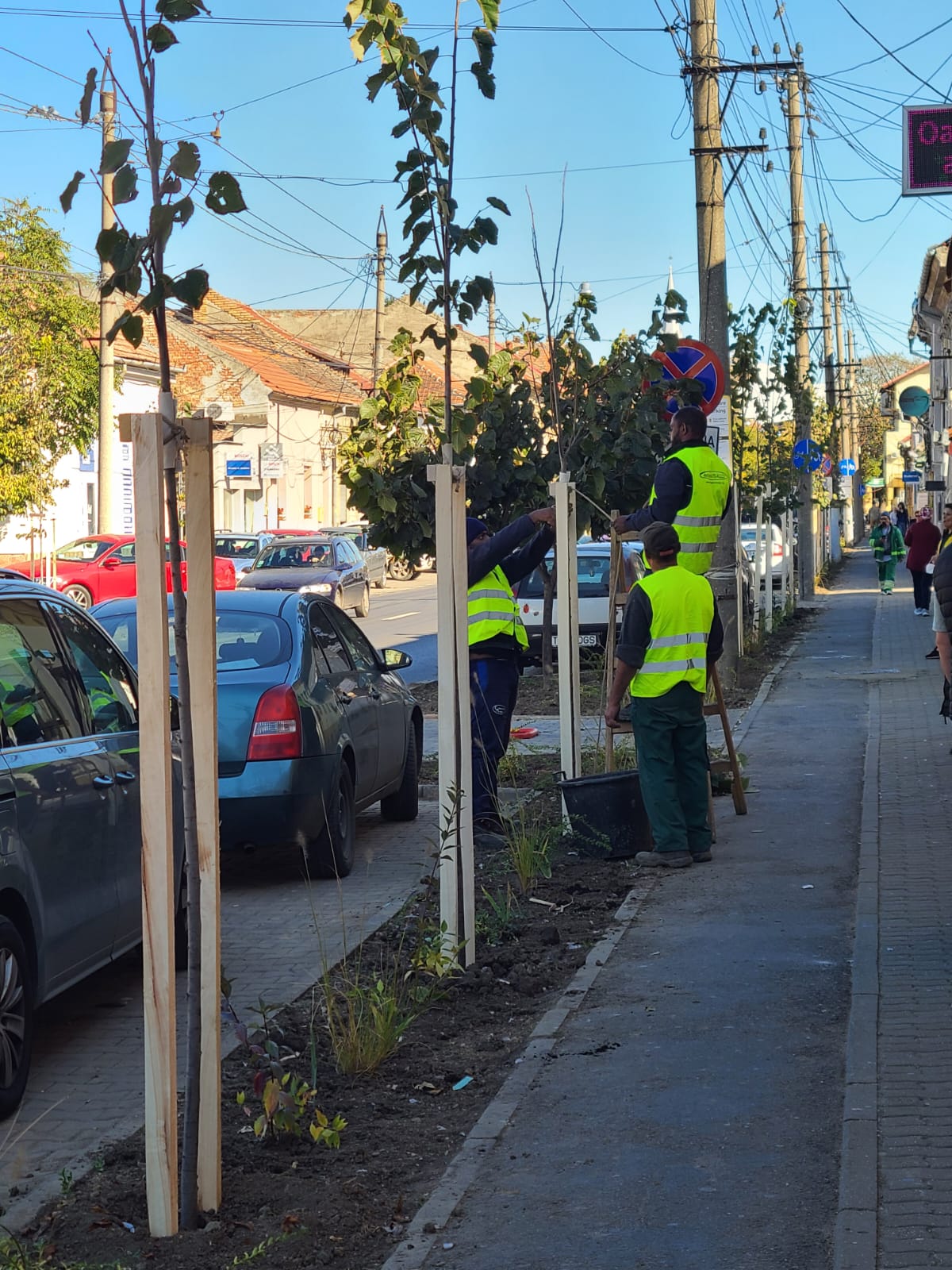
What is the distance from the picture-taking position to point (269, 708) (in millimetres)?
8664

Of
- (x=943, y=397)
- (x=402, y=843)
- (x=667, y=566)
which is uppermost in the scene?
(x=943, y=397)

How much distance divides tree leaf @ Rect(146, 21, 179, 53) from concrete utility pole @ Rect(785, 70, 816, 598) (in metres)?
27.1

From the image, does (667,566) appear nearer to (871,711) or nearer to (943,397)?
(871,711)

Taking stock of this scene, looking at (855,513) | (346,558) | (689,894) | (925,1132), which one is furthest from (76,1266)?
(855,513)

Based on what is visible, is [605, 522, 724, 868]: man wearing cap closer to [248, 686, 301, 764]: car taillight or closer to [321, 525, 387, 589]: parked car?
[248, 686, 301, 764]: car taillight

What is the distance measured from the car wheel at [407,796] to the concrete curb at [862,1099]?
323 cm

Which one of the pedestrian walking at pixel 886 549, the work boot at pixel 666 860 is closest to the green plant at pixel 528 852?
the work boot at pixel 666 860

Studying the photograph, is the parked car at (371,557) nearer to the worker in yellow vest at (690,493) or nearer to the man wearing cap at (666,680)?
the worker in yellow vest at (690,493)

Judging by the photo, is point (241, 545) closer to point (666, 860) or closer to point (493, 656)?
point (493, 656)

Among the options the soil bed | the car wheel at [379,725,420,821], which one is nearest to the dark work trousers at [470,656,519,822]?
the car wheel at [379,725,420,821]

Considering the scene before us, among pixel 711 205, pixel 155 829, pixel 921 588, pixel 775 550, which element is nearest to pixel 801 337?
pixel 775 550

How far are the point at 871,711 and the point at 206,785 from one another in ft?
43.0

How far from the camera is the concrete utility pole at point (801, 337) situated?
31.7 m

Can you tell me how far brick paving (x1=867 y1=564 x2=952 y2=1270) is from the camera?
4.15m
